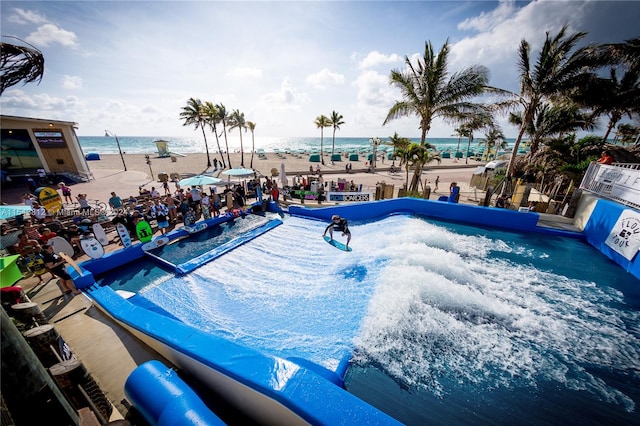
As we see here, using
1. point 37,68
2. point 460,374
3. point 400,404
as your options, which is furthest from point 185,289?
point 460,374

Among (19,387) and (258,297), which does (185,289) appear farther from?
(19,387)

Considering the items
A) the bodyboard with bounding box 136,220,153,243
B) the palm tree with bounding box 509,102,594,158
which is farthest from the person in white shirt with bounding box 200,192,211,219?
the palm tree with bounding box 509,102,594,158

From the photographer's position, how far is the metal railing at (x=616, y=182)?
9.12 m

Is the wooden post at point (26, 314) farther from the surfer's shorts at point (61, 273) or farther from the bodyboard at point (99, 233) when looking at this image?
the bodyboard at point (99, 233)

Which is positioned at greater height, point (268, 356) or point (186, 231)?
point (268, 356)

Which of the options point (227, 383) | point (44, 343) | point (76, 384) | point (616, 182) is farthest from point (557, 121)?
point (44, 343)

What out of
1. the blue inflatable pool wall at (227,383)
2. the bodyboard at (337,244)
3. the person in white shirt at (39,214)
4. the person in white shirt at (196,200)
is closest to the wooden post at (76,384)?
the blue inflatable pool wall at (227,383)

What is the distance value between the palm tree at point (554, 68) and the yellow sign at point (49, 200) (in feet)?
91.1

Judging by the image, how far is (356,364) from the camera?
5.19 metres

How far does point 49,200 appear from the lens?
40.1 feet

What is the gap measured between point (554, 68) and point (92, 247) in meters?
24.0

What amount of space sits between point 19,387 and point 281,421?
2.63 m

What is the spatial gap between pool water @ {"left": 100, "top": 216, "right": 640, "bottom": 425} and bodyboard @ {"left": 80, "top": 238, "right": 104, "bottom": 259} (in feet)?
3.73

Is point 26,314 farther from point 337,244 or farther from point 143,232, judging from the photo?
point 337,244
